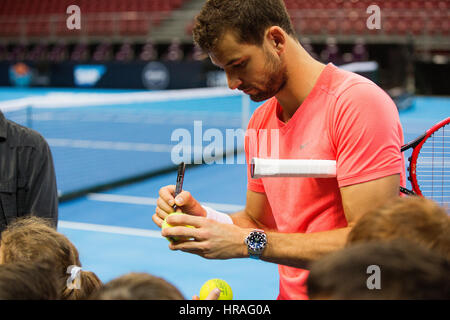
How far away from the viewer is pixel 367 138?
1.74 m

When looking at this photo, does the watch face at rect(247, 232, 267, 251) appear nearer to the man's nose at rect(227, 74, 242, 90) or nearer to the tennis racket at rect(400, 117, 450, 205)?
the man's nose at rect(227, 74, 242, 90)

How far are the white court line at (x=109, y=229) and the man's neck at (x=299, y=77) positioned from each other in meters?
4.18

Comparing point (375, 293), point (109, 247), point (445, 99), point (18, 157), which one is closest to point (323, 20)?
point (445, 99)

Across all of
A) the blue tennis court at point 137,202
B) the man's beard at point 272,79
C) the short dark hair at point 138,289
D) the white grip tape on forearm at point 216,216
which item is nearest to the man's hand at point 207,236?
the white grip tape on forearm at point 216,216

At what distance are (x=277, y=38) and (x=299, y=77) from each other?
0.51ft

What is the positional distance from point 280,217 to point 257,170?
296 mm

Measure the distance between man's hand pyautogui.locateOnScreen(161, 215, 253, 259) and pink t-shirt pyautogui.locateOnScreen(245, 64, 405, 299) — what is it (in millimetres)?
228

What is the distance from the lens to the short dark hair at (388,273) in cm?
94

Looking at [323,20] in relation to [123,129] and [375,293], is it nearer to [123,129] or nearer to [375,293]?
[123,129]

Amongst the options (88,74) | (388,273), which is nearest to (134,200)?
(388,273)

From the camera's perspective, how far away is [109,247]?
557 cm

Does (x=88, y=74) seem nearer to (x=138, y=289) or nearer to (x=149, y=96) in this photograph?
(x=149, y=96)

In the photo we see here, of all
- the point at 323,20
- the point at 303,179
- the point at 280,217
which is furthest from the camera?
the point at 323,20

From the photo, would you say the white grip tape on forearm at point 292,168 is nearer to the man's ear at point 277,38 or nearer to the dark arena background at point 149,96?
the man's ear at point 277,38
